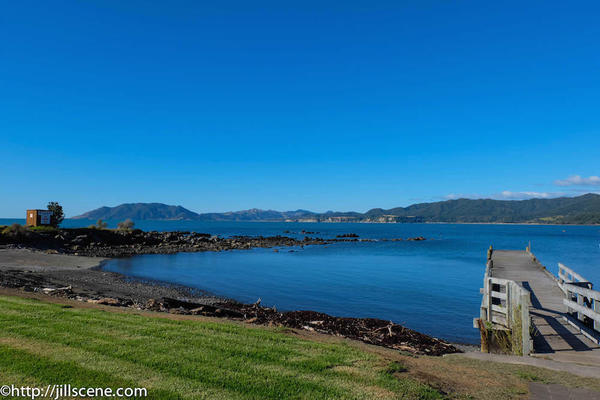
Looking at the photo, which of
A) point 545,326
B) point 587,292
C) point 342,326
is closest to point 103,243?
point 342,326

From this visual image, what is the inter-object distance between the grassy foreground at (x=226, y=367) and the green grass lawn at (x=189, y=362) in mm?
17

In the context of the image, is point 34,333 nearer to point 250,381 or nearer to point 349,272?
point 250,381

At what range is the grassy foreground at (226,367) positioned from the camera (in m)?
5.85

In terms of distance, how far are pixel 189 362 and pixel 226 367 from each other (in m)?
0.73

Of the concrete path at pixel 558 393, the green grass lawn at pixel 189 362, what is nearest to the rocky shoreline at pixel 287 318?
the green grass lawn at pixel 189 362

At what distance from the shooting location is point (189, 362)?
684cm

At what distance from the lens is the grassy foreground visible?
230 inches

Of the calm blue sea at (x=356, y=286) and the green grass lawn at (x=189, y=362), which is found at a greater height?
the green grass lawn at (x=189, y=362)

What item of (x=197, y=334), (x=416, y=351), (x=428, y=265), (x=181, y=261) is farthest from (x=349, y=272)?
(x=197, y=334)

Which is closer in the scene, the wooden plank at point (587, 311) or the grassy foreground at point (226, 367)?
the grassy foreground at point (226, 367)

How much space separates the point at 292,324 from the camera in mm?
13984

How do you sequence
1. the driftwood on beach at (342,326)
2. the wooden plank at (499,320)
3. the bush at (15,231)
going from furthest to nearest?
the bush at (15,231) → the wooden plank at (499,320) → the driftwood on beach at (342,326)

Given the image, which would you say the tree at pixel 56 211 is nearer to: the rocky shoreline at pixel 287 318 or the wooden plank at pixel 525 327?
the rocky shoreline at pixel 287 318

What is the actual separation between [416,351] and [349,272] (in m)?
25.0
